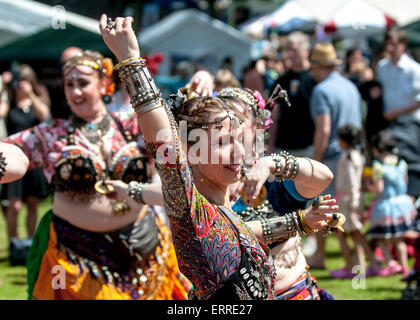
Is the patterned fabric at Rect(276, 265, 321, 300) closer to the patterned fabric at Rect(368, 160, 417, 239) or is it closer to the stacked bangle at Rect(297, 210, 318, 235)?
the stacked bangle at Rect(297, 210, 318, 235)

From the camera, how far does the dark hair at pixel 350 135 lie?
19.9ft

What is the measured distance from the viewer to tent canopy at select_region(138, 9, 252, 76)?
53.6 ft

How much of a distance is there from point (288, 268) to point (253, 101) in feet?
2.57

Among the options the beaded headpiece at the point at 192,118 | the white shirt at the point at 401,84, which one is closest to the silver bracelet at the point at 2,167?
the beaded headpiece at the point at 192,118

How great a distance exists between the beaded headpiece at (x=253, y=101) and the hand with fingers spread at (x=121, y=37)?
0.94 m

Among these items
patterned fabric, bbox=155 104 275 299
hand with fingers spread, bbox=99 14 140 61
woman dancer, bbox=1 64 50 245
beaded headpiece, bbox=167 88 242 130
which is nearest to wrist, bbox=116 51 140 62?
hand with fingers spread, bbox=99 14 140 61

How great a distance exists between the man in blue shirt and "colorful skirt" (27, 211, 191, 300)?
99.5 inches

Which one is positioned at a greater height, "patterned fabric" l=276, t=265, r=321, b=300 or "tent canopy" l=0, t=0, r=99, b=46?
"tent canopy" l=0, t=0, r=99, b=46

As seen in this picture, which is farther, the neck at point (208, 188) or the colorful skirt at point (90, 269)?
the colorful skirt at point (90, 269)

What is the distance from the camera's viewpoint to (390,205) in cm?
624

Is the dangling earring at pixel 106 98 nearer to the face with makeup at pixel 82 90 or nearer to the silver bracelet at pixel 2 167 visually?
the face with makeup at pixel 82 90

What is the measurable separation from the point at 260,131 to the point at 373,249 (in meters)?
4.08

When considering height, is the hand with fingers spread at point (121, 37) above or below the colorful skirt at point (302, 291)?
above

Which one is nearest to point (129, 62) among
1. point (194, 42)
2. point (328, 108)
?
point (328, 108)
